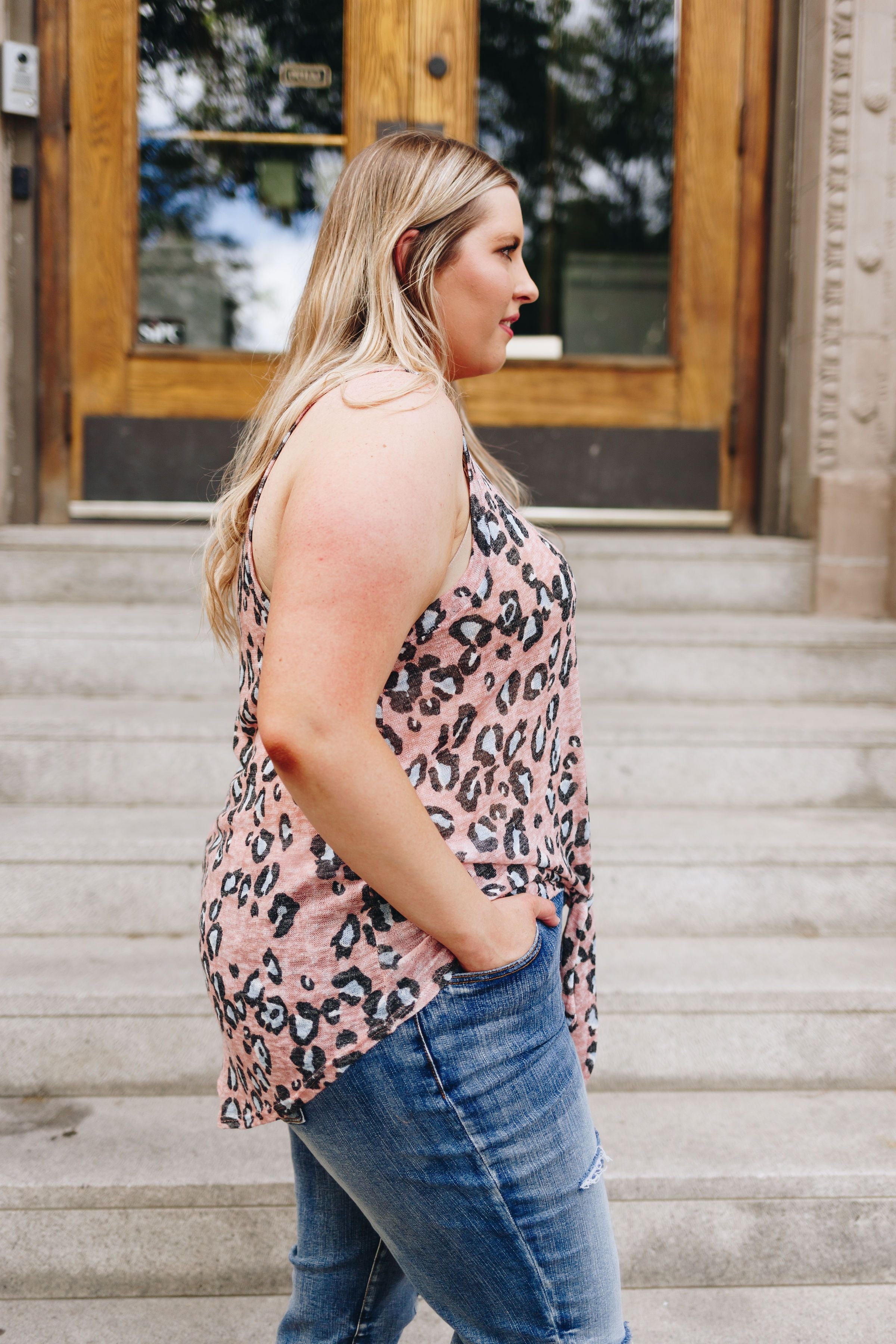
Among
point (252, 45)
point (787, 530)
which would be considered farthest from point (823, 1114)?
point (252, 45)

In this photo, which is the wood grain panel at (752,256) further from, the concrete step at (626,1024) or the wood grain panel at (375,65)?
the concrete step at (626,1024)

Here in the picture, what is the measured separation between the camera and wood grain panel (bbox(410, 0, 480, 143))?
434cm

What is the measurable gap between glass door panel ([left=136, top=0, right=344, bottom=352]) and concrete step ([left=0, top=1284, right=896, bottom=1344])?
3.56 m

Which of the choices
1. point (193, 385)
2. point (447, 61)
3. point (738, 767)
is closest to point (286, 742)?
point (738, 767)

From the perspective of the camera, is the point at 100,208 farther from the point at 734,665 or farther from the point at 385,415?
the point at 385,415

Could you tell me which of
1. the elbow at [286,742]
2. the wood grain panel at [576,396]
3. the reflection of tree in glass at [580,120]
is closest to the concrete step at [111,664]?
the wood grain panel at [576,396]

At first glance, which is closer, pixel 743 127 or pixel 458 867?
pixel 458 867

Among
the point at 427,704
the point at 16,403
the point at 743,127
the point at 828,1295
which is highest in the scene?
the point at 743,127

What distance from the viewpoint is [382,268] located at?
1089 mm

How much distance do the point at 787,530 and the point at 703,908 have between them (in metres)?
2.20

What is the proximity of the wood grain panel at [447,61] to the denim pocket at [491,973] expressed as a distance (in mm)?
4108

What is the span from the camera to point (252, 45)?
4.44m

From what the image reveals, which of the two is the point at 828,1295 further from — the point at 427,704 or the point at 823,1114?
the point at 427,704

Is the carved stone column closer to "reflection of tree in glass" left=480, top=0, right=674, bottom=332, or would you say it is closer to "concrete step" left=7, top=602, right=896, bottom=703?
"concrete step" left=7, top=602, right=896, bottom=703
